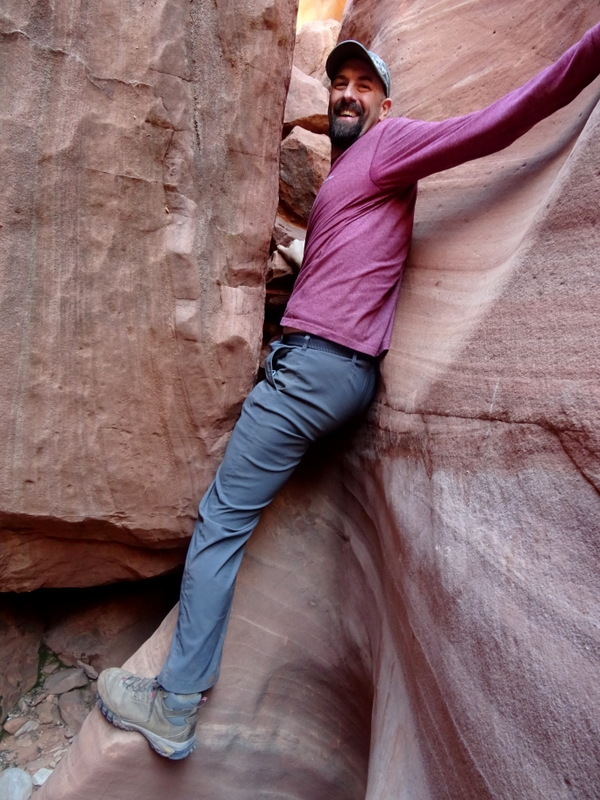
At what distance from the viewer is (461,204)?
173 centimetres

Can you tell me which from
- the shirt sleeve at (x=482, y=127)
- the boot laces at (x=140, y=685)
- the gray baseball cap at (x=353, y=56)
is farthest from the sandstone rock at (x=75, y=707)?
the gray baseball cap at (x=353, y=56)

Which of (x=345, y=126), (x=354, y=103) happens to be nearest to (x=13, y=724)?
(x=345, y=126)

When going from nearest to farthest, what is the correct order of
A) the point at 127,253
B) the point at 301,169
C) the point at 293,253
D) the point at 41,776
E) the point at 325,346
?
the point at 127,253 < the point at 325,346 < the point at 41,776 < the point at 293,253 < the point at 301,169

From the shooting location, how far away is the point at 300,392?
1718 millimetres

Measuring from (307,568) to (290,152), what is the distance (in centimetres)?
237

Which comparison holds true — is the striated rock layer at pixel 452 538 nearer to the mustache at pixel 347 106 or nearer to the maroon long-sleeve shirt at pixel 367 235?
the maroon long-sleeve shirt at pixel 367 235

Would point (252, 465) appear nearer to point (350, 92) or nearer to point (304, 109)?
point (350, 92)

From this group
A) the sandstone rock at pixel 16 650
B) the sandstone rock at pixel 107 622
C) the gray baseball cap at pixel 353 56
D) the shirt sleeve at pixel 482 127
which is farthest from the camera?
the sandstone rock at pixel 107 622

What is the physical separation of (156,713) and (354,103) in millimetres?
2283

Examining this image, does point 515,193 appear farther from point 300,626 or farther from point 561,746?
point 300,626

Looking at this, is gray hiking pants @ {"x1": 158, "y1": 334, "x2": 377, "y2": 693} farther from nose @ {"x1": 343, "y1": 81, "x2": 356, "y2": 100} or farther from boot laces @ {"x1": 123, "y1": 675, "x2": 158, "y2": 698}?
nose @ {"x1": 343, "y1": 81, "x2": 356, "y2": 100}

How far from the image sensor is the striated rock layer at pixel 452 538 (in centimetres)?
97

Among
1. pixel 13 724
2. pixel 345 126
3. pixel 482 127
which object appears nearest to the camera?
pixel 482 127

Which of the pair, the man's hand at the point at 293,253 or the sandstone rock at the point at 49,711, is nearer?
the sandstone rock at the point at 49,711
